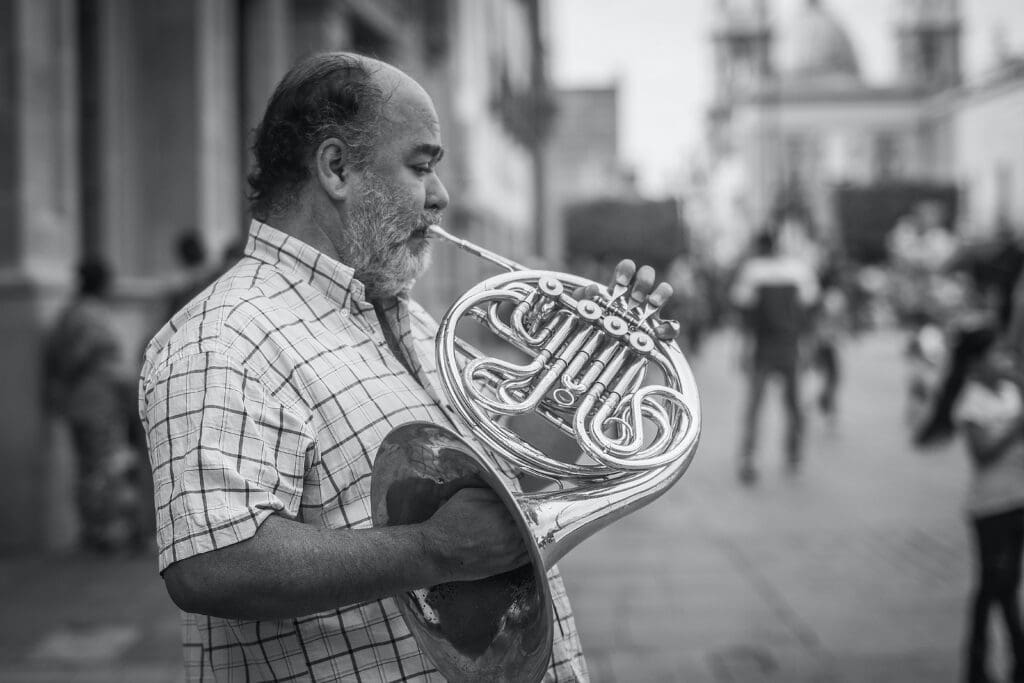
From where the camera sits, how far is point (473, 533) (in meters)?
1.57

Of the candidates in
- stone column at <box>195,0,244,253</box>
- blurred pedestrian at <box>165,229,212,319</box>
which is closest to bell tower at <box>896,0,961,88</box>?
stone column at <box>195,0,244,253</box>

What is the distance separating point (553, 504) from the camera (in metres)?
1.67

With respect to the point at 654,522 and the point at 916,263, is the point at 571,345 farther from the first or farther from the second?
the point at 916,263

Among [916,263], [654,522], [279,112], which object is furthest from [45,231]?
[916,263]

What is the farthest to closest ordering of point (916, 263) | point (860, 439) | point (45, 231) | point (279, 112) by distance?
point (916, 263) → point (860, 439) → point (45, 231) → point (279, 112)

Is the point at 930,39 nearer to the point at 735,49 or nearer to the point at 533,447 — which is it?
the point at 735,49

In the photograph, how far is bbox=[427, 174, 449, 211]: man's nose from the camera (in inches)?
75.5

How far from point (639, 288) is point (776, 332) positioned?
23.7 ft

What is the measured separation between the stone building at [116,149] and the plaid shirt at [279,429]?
3.60 meters

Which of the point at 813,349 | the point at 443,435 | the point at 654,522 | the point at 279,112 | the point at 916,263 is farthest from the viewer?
the point at 916,263

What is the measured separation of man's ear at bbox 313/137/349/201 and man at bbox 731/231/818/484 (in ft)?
23.9

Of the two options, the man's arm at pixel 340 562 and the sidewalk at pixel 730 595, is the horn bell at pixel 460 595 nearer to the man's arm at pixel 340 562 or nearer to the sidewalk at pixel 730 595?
the man's arm at pixel 340 562

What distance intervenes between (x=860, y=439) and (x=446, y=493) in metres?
9.87

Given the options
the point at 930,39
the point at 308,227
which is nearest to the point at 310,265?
the point at 308,227
